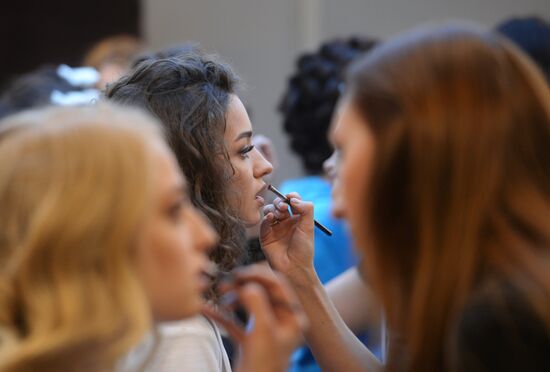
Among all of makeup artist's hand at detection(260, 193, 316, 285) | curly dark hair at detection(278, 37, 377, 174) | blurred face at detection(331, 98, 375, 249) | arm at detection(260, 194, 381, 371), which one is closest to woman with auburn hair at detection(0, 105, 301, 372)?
blurred face at detection(331, 98, 375, 249)

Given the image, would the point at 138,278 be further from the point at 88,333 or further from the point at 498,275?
the point at 498,275

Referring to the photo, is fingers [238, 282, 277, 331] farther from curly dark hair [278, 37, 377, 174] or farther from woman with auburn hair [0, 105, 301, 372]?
curly dark hair [278, 37, 377, 174]

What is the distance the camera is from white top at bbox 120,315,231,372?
1.47m

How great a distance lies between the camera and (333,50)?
3.13 metres

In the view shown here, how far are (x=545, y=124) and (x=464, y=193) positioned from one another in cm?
17

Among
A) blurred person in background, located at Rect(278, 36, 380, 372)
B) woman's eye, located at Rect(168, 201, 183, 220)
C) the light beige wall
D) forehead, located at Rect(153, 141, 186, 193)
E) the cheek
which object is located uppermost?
forehead, located at Rect(153, 141, 186, 193)

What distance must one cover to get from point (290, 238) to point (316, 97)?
3.89 ft

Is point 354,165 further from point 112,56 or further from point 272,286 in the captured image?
point 112,56

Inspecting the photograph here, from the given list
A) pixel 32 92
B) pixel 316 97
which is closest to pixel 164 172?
pixel 316 97

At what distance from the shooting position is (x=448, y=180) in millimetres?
1252

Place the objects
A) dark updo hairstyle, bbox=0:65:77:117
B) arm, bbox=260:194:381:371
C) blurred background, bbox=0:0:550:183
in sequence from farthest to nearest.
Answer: blurred background, bbox=0:0:550:183 < dark updo hairstyle, bbox=0:65:77:117 < arm, bbox=260:194:381:371

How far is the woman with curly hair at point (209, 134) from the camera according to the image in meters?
1.86

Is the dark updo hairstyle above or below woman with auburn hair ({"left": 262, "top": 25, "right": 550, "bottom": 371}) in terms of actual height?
below

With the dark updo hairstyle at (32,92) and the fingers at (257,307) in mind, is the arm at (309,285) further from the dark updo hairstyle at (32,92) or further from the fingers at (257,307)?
the dark updo hairstyle at (32,92)
